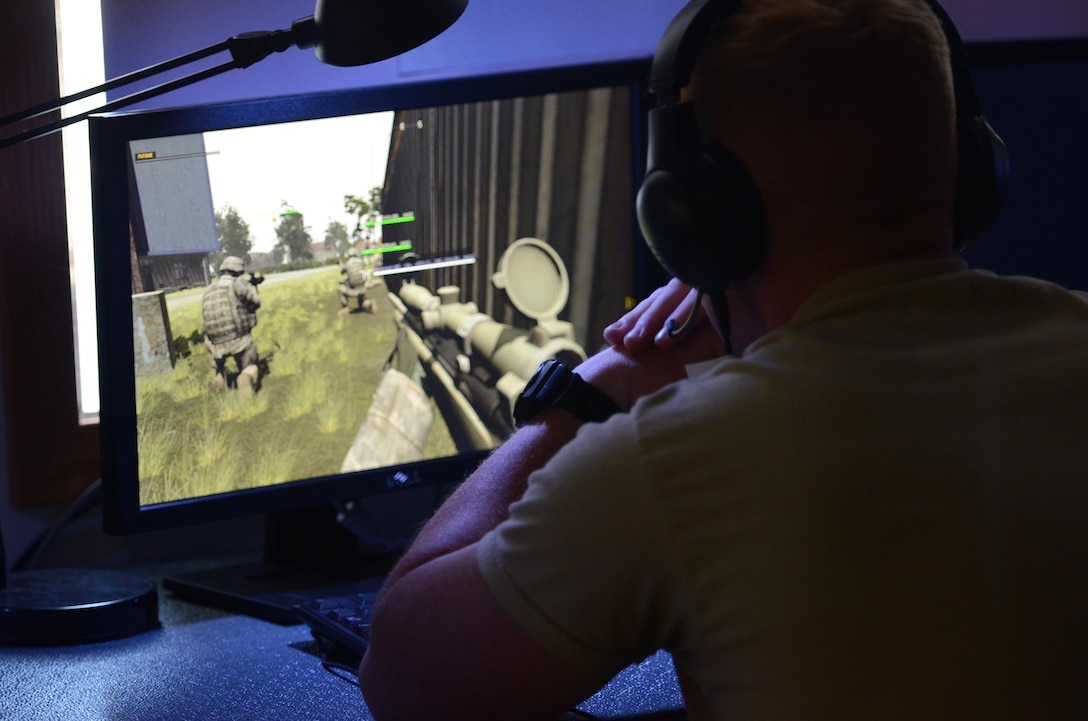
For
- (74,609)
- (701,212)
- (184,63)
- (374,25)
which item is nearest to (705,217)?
(701,212)

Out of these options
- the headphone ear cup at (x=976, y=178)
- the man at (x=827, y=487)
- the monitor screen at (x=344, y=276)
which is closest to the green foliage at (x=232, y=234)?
the monitor screen at (x=344, y=276)

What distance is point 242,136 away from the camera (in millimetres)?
1008

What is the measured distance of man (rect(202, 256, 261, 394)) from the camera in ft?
3.25

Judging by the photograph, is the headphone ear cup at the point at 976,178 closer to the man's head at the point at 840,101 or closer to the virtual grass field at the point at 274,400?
the man's head at the point at 840,101

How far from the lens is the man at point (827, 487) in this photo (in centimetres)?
45

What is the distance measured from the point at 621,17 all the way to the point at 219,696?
1.02 meters

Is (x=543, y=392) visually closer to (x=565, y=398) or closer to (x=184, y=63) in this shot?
(x=565, y=398)

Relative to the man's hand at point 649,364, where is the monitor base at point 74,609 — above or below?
below

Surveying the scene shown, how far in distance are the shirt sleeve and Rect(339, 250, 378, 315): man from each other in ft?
1.92

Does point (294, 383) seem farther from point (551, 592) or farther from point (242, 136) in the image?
point (551, 592)

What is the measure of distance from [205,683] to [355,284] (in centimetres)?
42

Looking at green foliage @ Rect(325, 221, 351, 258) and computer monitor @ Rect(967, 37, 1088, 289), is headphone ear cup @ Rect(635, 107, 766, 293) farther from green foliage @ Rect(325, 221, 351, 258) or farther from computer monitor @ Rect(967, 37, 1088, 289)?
computer monitor @ Rect(967, 37, 1088, 289)

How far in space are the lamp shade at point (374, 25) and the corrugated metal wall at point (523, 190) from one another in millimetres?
196

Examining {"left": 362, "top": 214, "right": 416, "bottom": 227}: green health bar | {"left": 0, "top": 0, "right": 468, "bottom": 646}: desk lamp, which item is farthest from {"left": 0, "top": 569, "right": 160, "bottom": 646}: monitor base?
{"left": 362, "top": 214, "right": 416, "bottom": 227}: green health bar
